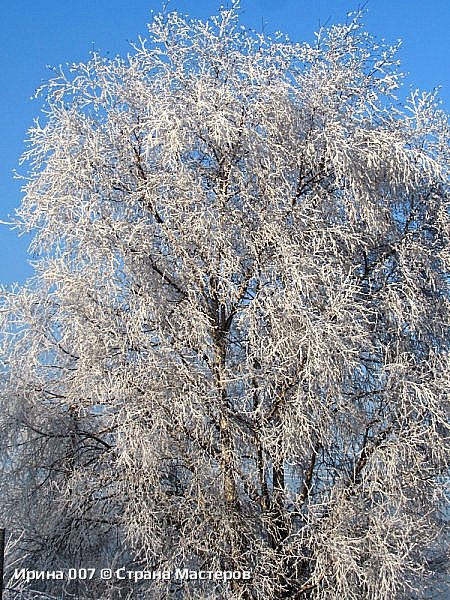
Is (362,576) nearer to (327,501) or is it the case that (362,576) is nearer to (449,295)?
(327,501)

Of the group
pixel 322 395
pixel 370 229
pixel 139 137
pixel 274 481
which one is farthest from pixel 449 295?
pixel 139 137

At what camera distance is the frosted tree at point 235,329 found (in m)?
7.41

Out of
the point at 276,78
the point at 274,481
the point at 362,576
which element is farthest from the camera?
the point at 276,78

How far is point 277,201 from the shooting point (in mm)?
8078

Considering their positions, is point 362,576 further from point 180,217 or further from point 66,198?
point 66,198

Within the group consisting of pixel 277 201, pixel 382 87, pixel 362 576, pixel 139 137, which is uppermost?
pixel 382 87

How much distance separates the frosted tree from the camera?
741 cm

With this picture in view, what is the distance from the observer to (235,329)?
8.21 metres

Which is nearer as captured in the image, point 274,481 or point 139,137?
point 274,481

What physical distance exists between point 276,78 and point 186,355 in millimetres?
2976

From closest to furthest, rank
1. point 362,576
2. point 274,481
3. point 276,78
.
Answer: point 362,576 → point 274,481 → point 276,78

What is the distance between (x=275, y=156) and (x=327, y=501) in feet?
10.9

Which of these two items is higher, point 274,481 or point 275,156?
point 275,156

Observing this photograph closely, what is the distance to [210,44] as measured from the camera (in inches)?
342
